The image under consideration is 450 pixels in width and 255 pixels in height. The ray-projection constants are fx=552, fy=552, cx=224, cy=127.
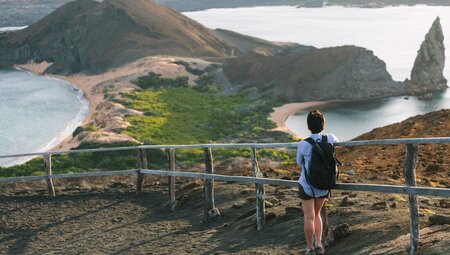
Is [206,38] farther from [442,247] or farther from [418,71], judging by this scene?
[442,247]

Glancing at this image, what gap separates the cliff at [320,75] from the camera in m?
75.2

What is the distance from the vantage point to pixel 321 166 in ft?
27.0

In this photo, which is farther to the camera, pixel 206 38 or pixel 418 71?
pixel 206 38

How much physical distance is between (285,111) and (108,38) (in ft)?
187

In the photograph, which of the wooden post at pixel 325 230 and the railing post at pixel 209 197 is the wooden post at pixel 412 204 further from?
the railing post at pixel 209 197

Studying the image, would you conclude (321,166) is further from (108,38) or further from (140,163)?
(108,38)

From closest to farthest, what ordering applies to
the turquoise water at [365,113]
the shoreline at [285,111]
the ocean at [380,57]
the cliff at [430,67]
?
the shoreline at [285,111], the turquoise water at [365,113], the ocean at [380,57], the cliff at [430,67]

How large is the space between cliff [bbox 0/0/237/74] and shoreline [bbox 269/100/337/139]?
33892mm

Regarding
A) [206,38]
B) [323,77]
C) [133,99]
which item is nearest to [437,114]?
[133,99]

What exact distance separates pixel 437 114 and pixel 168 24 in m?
95.1

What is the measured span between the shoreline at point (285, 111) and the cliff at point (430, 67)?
15640mm

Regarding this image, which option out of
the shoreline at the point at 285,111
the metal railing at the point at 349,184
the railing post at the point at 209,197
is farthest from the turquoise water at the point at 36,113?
the railing post at the point at 209,197

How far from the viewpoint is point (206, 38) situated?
114 metres

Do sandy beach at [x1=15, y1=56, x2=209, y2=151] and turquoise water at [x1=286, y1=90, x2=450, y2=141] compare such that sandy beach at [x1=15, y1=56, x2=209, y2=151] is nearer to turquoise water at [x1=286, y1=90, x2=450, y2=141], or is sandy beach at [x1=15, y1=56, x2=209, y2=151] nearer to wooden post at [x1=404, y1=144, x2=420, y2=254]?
turquoise water at [x1=286, y1=90, x2=450, y2=141]
